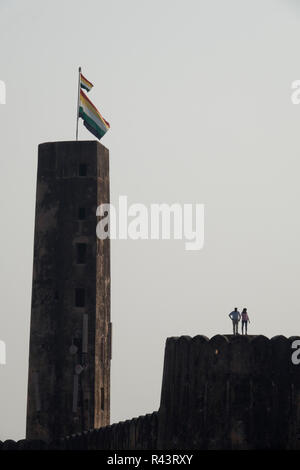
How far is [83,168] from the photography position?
83562mm

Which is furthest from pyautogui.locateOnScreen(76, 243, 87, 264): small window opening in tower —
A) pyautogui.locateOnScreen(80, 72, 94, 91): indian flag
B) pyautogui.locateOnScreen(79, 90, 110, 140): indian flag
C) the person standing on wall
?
the person standing on wall

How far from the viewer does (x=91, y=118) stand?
86312 mm

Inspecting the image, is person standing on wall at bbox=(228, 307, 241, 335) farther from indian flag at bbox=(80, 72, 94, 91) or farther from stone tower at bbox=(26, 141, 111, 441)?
indian flag at bbox=(80, 72, 94, 91)

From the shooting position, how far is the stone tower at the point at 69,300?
81.5m

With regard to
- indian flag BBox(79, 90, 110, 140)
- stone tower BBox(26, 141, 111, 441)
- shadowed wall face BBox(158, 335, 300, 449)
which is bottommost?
shadowed wall face BBox(158, 335, 300, 449)

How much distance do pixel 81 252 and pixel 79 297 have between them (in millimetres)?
2451

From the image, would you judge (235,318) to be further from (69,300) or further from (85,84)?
(85,84)

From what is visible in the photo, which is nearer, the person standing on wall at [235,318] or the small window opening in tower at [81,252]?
the person standing on wall at [235,318]

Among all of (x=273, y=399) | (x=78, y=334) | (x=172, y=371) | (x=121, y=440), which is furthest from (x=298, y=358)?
(x=78, y=334)

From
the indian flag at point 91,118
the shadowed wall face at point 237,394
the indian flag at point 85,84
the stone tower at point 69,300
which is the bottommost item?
the shadowed wall face at point 237,394

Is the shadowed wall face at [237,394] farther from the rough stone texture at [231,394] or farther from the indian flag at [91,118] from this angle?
the indian flag at [91,118]

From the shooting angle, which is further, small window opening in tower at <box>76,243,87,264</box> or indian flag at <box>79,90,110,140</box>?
indian flag at <box>79,90,110,140</box>

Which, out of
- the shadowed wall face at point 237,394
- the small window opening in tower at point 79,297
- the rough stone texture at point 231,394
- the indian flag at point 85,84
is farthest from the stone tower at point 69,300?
the shadowed wall face at point 237,394

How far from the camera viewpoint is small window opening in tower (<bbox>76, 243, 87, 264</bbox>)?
271 feet
